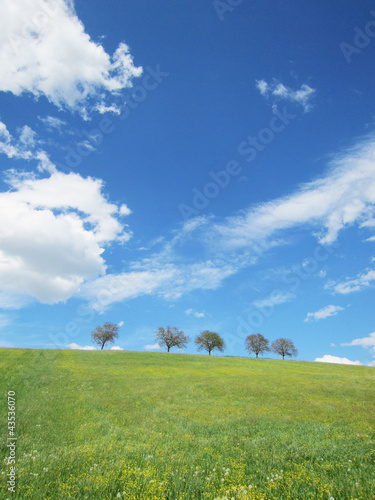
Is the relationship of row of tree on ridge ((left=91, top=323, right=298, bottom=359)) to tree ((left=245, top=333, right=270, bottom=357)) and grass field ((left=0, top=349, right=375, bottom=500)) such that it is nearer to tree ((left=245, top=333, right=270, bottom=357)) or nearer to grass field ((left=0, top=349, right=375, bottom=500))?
tree ((left=245, top=333, right=270, bottom=357))

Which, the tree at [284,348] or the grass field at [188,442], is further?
the tree at [284,348]

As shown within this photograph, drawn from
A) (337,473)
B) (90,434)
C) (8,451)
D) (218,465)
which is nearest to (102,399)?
(90,434)

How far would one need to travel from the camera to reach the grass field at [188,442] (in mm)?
8180

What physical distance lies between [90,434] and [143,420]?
13.0 ft

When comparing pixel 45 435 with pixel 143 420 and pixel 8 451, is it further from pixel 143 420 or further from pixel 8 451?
pixel 143 420

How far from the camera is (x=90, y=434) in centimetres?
1434

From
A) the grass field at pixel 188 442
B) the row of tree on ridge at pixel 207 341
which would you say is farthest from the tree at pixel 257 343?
the grass field at pixel 188 442

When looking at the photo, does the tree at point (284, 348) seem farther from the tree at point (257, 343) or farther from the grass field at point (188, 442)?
the grass field at point (188, 442)

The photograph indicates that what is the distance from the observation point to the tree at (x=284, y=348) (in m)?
112

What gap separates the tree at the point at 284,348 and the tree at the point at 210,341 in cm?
2549

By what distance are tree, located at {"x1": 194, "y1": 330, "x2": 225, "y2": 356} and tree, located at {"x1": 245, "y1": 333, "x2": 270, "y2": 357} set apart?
521 inches

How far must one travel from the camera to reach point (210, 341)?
10231cm

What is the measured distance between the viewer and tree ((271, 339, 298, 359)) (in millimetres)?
111562

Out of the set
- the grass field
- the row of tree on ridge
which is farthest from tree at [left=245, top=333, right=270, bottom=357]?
the grass field
